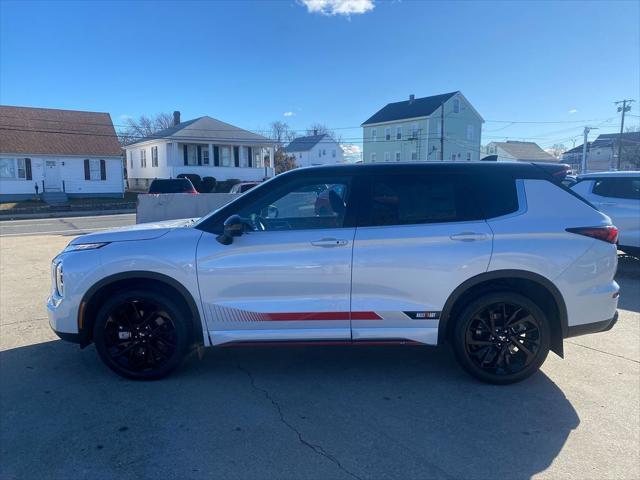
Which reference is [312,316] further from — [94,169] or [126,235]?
[94,169]

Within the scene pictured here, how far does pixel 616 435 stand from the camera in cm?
326

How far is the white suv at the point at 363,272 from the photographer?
386cm

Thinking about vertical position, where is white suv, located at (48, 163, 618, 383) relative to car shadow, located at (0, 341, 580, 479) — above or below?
above

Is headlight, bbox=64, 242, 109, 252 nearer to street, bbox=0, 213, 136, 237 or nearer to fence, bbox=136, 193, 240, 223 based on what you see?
fence, bbox=136, 193, 240, 223

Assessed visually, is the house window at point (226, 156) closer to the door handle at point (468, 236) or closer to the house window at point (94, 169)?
the house window at point (94, 169)

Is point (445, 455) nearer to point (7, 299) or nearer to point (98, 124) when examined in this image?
point (7, 299)

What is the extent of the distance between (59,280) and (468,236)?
138 inches

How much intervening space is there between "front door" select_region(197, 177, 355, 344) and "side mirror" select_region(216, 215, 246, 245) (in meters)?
0.06

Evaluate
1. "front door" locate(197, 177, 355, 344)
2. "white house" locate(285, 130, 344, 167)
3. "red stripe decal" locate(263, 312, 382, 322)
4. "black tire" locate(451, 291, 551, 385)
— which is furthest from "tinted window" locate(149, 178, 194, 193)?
"white house" locate(285, 130, 344, 167)

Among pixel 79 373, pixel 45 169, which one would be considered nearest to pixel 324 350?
pixel 79 373

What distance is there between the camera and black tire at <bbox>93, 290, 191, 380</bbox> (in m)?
4.03

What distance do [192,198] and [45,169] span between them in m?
25.6

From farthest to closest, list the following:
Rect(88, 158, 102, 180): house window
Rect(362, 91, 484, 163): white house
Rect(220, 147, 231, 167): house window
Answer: Rect(362, 91, 484, 163): white house, Rect(220, 147, 231, 167): house window, Rect(88, 158, 102, 180): house window

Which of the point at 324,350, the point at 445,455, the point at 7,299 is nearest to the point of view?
the point at 445,455
